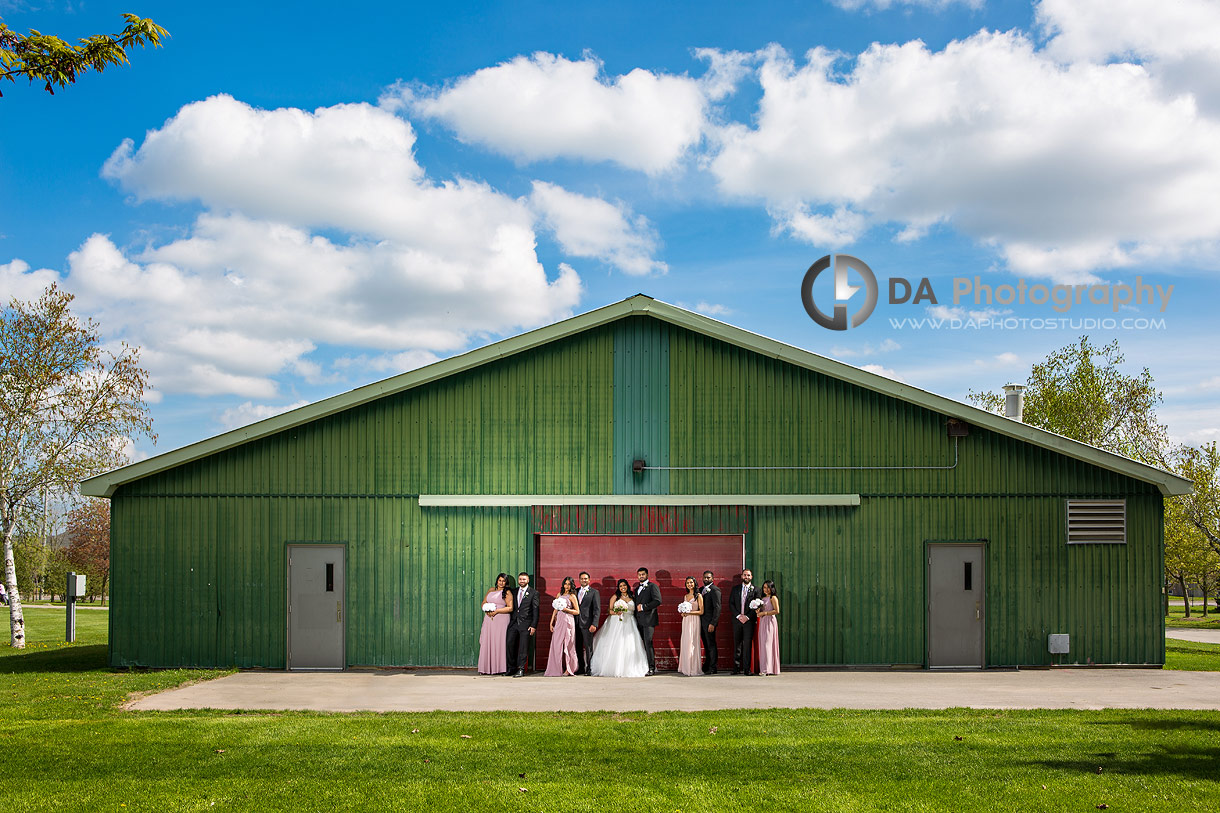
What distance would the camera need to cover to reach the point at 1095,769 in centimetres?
885

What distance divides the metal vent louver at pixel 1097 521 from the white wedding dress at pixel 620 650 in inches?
311

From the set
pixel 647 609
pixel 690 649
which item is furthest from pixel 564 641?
pixel 690 649

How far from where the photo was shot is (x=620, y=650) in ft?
52.0

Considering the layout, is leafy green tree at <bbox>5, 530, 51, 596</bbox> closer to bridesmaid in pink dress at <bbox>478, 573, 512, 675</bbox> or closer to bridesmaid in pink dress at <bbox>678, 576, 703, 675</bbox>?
bridesmaid in pink dress at <bbox>478, 573, 512, 675</bbox>

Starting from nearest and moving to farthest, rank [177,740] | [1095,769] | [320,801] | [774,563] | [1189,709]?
[320,801] → [1095,769] → [177,740] → [1189,709] → [774,563]

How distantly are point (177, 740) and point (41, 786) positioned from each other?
68.4 inches

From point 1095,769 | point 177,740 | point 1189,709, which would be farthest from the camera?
point 1189,709

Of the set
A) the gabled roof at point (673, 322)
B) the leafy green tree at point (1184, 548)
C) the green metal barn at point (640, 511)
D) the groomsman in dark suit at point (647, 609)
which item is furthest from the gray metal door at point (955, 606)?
the leafy green tree at point (1184, 548)

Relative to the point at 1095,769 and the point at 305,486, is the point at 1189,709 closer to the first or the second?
the point at 1095,769

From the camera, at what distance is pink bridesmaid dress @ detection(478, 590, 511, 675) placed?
16.0 metres

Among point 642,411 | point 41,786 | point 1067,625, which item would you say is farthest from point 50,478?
point 1067,625

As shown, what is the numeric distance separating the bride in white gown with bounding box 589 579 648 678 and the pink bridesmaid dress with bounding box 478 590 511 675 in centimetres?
150

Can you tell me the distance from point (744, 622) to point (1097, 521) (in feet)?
21.8

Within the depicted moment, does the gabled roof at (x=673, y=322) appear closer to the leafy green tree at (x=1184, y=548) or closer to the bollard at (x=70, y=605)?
the bollard at (x=70, y=605)
